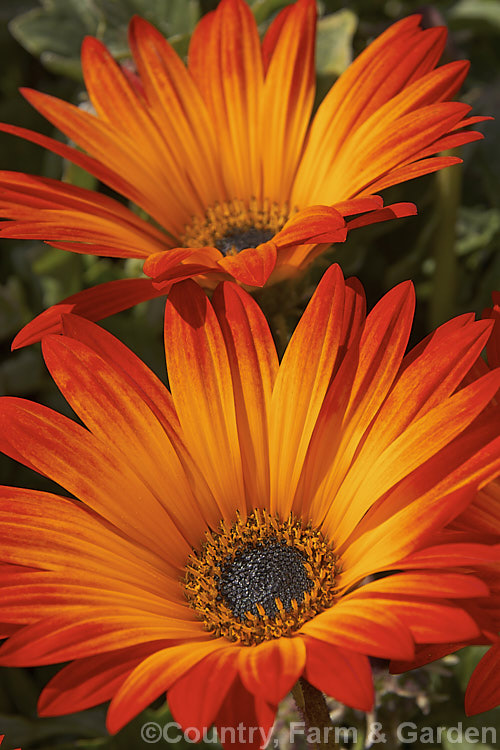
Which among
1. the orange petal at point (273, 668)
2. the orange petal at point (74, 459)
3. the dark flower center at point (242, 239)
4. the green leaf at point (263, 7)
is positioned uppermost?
the green leaf at point (263, 7)

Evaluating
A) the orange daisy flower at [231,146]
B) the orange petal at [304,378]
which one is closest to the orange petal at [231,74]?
the orange daisy flower at [231,146]

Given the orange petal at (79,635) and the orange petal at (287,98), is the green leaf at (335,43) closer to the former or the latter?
the orange petal at (287,98)

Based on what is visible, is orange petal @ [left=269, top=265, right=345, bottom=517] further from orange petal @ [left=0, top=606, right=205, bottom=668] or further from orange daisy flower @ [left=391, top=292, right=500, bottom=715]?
orange petal @ [left=0, top=606, right=205, bottom=668]

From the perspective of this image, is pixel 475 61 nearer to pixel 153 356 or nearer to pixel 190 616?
pixel 153 356

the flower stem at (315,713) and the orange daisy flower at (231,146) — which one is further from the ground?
the orange daisy flower at (231,146)

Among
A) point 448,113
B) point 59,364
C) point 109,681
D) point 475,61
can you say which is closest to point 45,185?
point 59,364

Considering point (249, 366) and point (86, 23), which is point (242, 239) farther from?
point (86, 23)

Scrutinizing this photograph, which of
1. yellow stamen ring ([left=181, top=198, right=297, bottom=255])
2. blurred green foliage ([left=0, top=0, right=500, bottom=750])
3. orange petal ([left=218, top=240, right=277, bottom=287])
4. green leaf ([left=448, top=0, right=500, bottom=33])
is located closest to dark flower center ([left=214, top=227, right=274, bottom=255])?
yellow stamen ring ([left=181, top=198, right=297, bottom=255])
